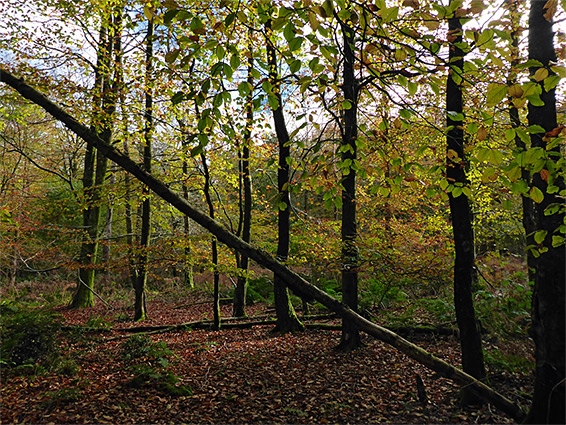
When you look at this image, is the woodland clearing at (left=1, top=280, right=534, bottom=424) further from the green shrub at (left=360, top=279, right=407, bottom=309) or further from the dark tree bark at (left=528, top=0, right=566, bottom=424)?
the green shrub at (left=360, top=279, right=407, bottom=309)

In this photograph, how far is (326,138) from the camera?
816 centimetres

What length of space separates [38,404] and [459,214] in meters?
6.21

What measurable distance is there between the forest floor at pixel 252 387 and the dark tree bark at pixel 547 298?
87 centimetres

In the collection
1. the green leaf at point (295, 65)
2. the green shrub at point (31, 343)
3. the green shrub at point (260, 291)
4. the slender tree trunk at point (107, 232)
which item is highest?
the green leaf at point (295, 65)

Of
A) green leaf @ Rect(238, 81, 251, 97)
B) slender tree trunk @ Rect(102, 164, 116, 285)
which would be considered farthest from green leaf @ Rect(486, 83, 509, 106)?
slender tree trunk @ Rect(102, 164, 116, 285)

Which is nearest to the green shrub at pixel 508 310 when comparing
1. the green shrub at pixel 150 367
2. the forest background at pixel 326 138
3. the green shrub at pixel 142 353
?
the forest background at pixel 326 138

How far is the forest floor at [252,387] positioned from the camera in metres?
4.16

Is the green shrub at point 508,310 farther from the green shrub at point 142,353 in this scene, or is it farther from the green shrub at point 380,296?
the green shrub at point 142,353

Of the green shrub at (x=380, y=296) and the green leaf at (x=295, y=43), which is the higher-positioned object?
the green leaf at (x=295, y=43)

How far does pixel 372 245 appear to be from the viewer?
6.78m

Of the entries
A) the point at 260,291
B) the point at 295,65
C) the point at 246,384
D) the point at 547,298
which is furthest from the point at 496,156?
the point at 260,291

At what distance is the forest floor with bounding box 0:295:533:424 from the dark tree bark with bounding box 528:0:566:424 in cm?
87

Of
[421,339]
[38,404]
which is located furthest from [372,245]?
[38,404]

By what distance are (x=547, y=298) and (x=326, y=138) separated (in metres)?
6.03
